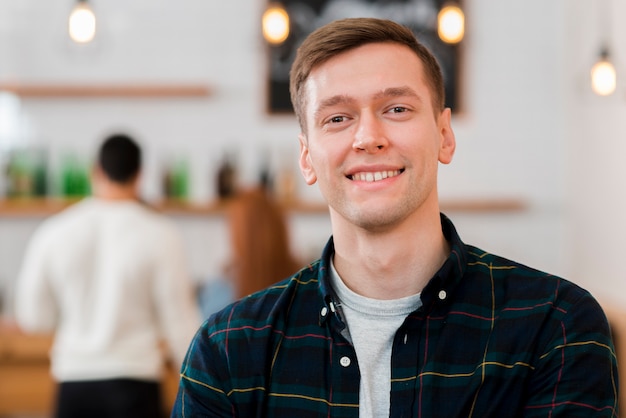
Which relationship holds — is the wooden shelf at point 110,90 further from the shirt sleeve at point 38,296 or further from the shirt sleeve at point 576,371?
the shirt sleeve at point 576,371

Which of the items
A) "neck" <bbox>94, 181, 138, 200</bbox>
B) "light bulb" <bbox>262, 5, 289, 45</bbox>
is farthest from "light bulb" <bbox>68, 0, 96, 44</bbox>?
"light bulb" <bbox>262, 5, 289, 45</bbox>

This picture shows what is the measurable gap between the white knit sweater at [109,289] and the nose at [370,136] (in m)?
1.88

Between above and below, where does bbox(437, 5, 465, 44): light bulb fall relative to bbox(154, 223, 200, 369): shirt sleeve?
above

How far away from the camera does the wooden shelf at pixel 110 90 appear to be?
17.7 feet

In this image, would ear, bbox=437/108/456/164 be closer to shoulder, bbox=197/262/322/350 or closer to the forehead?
the forehead

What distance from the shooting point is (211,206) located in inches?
213

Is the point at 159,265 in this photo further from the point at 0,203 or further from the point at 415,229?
the point at 0,203

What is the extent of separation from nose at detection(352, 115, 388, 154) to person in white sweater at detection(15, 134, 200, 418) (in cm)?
188

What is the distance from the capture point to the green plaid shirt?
4.57 feet

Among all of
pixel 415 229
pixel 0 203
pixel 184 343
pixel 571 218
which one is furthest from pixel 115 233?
pixel 571 218

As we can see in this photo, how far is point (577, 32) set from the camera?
17.0 feet

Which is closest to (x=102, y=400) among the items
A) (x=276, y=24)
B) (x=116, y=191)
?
(x=116, y=191)

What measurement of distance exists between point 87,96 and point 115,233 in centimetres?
238

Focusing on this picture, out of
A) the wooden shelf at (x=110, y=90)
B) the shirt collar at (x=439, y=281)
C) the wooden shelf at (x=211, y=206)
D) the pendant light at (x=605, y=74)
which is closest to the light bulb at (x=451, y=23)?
the pendant light at (x=605, y=74)
